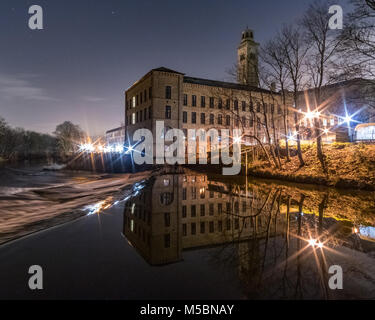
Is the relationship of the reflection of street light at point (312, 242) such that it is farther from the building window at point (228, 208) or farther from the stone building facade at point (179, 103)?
the stone building facade at point (179, 103)

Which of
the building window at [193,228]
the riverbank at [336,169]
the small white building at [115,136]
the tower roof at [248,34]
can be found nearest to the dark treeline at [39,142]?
the small white building at [115,136]


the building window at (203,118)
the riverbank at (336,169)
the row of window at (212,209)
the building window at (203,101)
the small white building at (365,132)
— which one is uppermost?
the building window at (203,101)

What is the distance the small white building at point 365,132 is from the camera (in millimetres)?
20002

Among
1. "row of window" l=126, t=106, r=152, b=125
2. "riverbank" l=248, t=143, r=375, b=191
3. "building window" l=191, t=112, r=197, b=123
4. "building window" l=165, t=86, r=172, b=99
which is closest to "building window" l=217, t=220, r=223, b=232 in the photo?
"riverbank" l=248, t=143, r=375, b=191

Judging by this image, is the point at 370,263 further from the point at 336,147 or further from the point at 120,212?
the point at 336,147

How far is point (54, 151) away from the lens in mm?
110438

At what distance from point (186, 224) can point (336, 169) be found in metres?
12.7

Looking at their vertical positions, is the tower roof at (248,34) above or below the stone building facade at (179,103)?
above

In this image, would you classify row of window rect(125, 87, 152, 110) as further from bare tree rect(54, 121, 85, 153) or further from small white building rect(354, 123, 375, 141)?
bare tree rect(54, 121, 85, 153)

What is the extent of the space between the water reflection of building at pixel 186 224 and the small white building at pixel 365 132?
746 inches

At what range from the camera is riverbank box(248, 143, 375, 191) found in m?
11.6

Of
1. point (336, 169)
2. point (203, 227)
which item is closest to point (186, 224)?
point (203, 227)

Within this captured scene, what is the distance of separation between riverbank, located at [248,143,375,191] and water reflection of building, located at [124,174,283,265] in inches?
259
